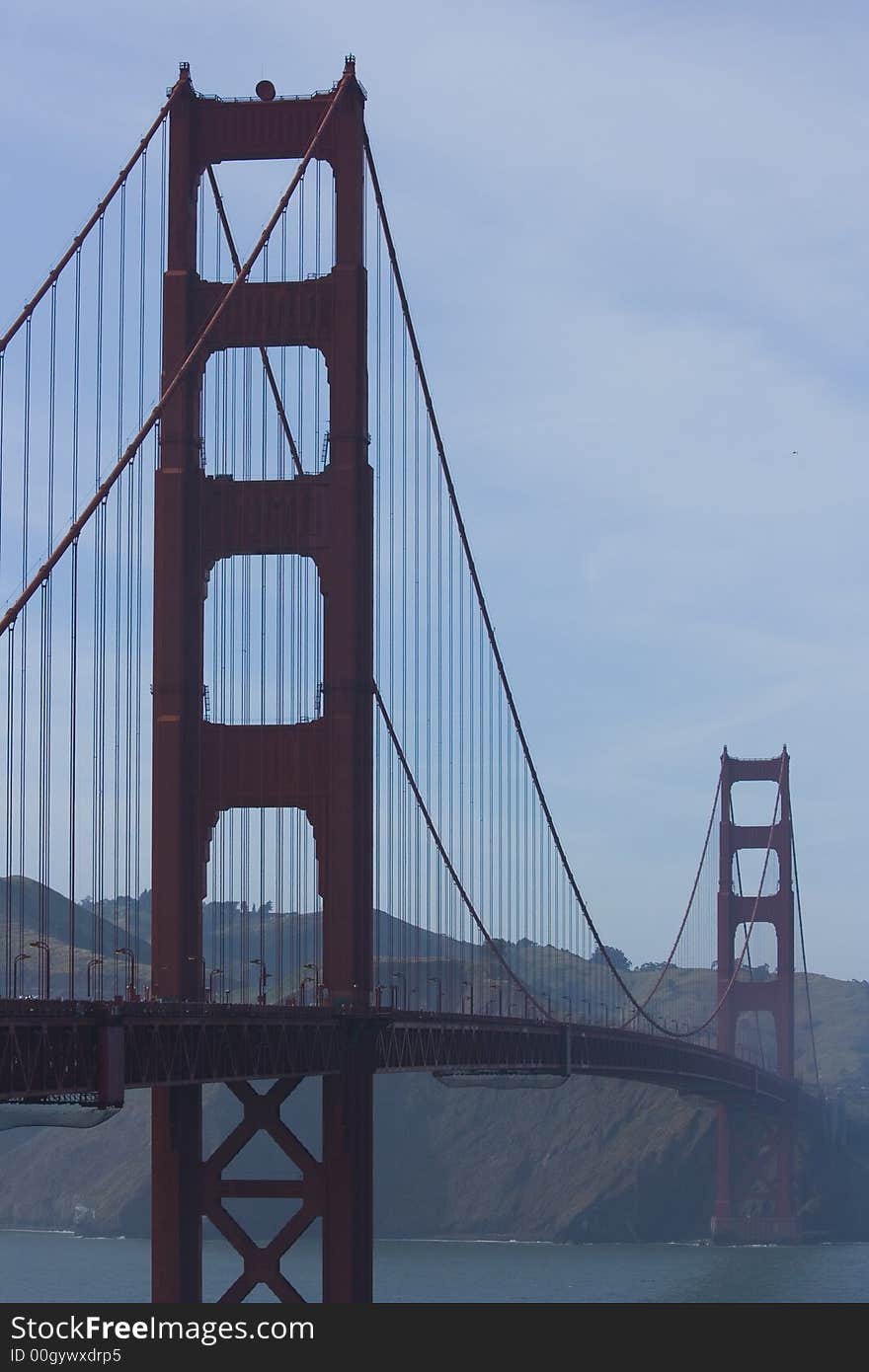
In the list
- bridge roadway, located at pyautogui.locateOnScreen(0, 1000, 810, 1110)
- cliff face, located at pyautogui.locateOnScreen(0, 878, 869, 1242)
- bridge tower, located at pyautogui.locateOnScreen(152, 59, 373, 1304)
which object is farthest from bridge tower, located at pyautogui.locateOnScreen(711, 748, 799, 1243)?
bridge tower, located at pyautogui.locateOnScreen(152, 59, 373, 1304)

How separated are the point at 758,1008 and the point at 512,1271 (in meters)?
34.0

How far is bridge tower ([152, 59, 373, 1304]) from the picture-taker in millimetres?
46094

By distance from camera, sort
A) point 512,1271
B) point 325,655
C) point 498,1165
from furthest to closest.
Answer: point 498,1165
point 512,1271
point 325,655

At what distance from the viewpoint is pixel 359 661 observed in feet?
160

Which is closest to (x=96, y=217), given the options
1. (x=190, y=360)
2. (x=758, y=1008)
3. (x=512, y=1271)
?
(x=190, y=360)

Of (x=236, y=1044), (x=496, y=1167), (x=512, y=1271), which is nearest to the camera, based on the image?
(x=236, y=1044)

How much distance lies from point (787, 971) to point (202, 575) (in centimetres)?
9378

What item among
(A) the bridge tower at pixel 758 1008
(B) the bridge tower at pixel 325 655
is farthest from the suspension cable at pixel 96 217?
(A) the bridge tower at pixel 758 1008

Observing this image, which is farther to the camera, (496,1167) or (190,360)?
(496,1167)

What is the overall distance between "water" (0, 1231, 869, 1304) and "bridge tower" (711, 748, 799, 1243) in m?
3.32

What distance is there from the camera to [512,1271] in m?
109

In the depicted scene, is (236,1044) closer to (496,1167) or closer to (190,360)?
(190,360)

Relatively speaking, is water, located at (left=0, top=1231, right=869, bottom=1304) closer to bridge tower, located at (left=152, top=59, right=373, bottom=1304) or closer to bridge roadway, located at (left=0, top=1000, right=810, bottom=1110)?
bridge roadway, located at (left=0, top=1000, right=810, bottom=1110)

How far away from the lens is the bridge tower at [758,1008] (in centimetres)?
13088
